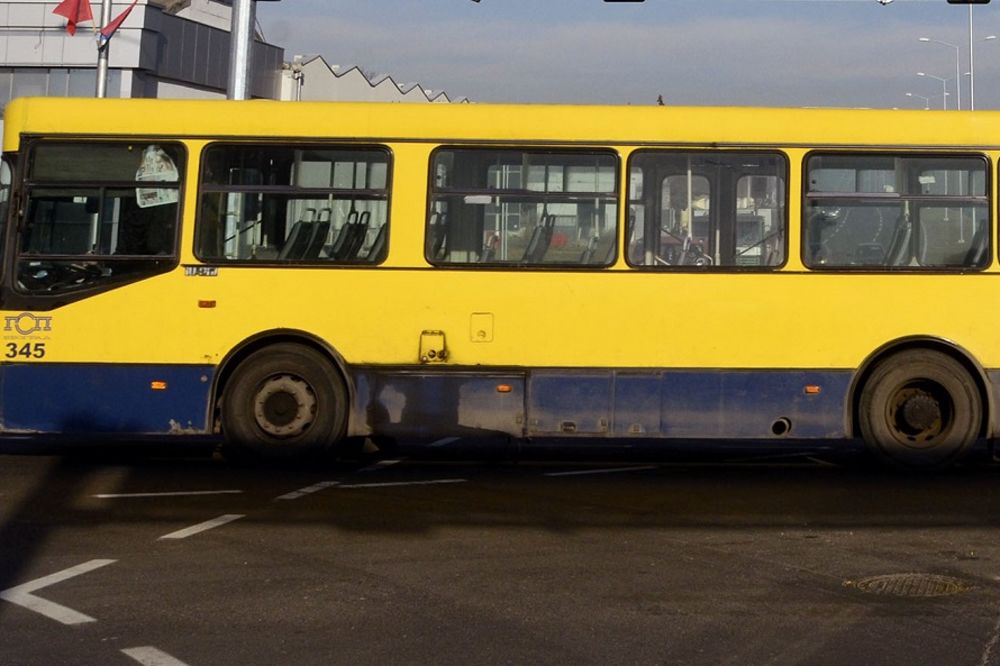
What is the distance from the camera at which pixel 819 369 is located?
12.9 m

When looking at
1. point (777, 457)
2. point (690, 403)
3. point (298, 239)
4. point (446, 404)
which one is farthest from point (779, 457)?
point (298, 239)

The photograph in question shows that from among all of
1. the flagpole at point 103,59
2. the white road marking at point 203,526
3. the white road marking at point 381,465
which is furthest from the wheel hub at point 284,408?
the flagpole at point 103,59

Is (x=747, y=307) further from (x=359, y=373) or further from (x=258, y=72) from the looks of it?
(x=258, y=72)

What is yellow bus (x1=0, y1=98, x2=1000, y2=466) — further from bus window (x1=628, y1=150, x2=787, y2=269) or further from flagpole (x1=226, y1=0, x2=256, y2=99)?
flagpole (x1=226, y1=0, x2=256, y2=99)

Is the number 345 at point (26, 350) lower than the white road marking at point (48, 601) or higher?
higher

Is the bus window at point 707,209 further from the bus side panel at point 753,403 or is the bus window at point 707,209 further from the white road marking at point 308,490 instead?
the white road marking at point 308,490

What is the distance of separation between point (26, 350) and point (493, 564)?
5.98 m

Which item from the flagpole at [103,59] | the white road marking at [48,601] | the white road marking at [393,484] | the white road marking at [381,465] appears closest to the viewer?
the white road marking at [48,601]

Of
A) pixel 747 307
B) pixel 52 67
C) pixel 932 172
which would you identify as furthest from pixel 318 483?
pixel 52 67

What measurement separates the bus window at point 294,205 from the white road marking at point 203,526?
10.8ft

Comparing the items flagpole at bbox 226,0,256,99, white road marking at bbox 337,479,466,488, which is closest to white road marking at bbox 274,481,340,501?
white road marking at bbox 337,479,466,488

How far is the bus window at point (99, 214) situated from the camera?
515 inches

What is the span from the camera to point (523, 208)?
1303 centimetres

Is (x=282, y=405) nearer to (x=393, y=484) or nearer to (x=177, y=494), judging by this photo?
(x=393, y=484)
